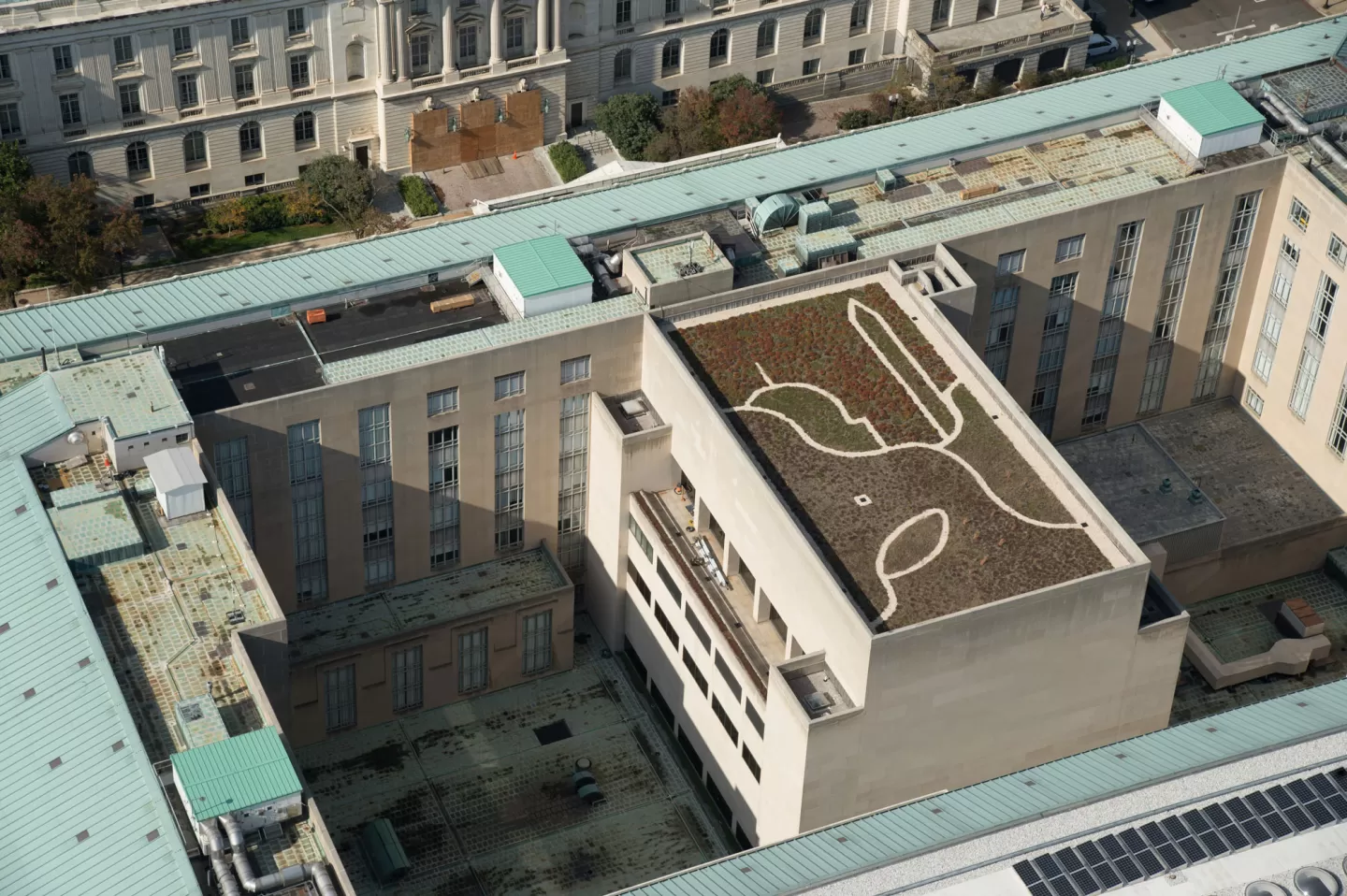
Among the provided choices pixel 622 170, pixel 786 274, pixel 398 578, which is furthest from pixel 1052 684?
pixel 622 170

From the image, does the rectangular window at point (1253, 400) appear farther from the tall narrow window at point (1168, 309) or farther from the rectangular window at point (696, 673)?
the rectangular window at point (696, 673)

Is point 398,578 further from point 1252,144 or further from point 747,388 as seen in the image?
point 1252,144

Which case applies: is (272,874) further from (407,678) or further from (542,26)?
(542,26)

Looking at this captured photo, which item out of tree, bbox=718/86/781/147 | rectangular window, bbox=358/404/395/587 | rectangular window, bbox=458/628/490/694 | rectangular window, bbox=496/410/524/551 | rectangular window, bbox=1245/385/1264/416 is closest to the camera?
rectangular window, bbox=358/404/395/587

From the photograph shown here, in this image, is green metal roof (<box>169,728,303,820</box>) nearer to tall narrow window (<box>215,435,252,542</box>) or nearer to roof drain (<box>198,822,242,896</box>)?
roof drain (<box>198,822,242,896</box>)

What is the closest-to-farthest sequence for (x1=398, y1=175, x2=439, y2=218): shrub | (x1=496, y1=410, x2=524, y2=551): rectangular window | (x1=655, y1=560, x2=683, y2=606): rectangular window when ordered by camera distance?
(x1=655, y1=560, x2=683, y2=606): rectangular window < (x1=496, y1=410, x2=524, y2=551): rectangular window < (x1=398, y1=175, x2=439, y2=218): shrub

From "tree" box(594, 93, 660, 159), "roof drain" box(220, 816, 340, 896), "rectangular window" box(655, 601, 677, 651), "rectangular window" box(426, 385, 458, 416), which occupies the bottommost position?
"rectangular window" box(655, 601, 677, 651)

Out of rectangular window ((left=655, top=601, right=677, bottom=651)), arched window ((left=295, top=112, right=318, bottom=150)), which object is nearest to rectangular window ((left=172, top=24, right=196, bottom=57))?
arched window ((left=295, top=112, right=318, bottom=150))
